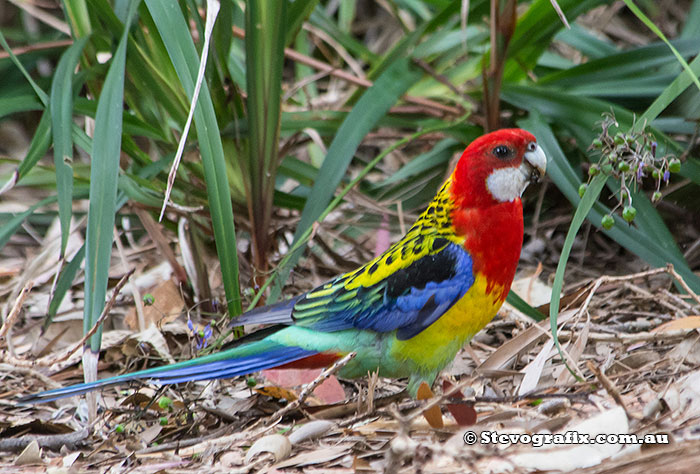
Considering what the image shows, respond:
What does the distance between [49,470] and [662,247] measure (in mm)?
1810

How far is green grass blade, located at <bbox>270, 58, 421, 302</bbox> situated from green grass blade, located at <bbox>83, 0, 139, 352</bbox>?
0.61 metres

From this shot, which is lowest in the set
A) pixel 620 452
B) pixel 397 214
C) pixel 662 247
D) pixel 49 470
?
pixel 620 452

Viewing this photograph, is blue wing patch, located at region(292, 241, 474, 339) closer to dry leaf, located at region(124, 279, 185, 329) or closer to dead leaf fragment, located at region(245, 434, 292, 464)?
dead leaf fragment, located at region(245, 434, 292, 464)

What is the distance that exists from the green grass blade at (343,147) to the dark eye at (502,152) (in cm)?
64

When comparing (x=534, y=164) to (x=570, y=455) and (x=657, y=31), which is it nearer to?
(x=657, y=31)

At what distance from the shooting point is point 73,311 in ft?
8.85

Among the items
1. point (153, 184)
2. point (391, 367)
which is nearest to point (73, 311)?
point (153, 184)

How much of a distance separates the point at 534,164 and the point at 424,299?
1.50 feet

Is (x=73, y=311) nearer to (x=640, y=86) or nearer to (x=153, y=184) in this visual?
(x=153, y=184)

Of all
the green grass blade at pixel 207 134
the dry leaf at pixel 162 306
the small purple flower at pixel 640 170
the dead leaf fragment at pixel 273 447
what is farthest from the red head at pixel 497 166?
the dry leaf at pixel 162 306

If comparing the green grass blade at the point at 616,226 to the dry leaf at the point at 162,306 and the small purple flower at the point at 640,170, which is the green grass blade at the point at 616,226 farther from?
the dry leaf at the point at 162,306

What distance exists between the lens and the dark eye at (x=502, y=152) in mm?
1910

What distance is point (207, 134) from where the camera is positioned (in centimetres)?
197

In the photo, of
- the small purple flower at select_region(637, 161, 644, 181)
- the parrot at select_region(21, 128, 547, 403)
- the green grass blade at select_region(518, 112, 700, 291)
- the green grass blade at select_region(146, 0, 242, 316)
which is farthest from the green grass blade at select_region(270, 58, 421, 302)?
the small purple flower at select_region(637, 161, 644, 181)
